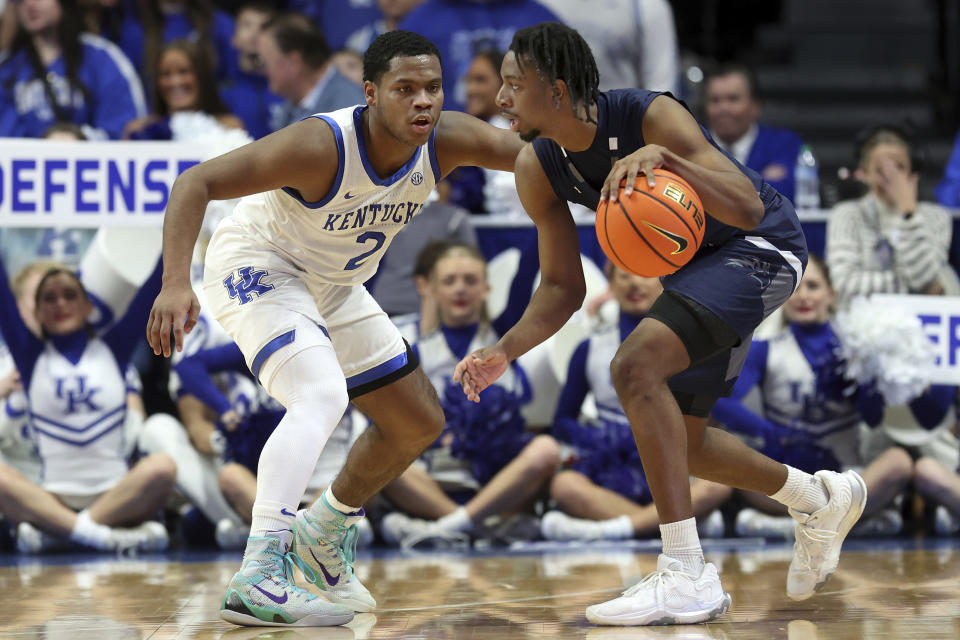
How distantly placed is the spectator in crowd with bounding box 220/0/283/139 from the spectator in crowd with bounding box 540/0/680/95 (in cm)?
163

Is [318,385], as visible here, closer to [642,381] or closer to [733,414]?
[642,381]

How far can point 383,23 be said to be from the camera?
741cm

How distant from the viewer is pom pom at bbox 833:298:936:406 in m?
5.28

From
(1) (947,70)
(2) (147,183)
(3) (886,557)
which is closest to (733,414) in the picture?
(3) (886,557)

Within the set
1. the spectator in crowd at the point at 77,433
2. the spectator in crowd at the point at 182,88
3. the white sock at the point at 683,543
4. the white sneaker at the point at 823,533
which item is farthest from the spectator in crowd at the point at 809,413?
the spectator in crowd at the point at 182,88

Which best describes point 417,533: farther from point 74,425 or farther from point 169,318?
Result: point 169,318

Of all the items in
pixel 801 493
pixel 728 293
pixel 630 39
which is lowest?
pixel 801 493

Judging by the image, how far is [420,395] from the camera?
3.91 meters

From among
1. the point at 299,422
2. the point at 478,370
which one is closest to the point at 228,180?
the point at 299,422

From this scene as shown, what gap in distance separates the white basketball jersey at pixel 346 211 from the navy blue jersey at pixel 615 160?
37cm

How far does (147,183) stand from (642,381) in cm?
272

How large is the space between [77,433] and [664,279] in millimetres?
2796

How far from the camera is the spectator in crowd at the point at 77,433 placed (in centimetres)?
523

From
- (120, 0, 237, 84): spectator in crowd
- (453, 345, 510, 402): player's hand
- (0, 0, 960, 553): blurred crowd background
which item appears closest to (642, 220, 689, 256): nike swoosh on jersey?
(453, 345, 510, 402): player's hand
